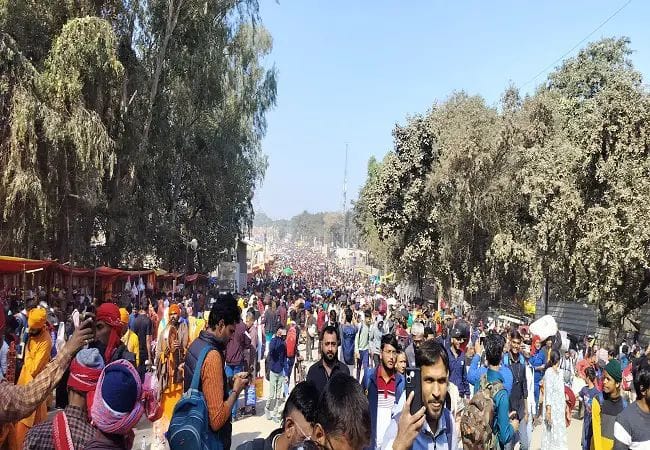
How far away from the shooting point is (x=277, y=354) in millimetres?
10336

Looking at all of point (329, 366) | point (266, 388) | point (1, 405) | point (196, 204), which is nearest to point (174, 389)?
point (329, 366)

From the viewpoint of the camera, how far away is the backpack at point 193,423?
10.9ft

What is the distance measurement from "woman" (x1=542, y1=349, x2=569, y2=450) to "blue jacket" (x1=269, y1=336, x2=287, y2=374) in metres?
4.58

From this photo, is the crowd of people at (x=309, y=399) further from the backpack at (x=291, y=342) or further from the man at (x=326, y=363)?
the backpack at (x=291, y=342)

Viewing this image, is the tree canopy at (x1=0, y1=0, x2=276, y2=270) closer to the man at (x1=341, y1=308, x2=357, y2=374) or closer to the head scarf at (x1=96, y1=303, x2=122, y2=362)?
the man at (x1=341, y1=308, x2=357, y2=374)

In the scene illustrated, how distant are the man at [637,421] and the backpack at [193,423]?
2.34 m

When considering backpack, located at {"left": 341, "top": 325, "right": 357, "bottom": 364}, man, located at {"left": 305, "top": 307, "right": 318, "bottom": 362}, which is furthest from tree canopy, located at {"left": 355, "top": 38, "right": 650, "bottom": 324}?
backpack, located at {"left": 341, "top": 325, "right": 357, "bottom": 364}

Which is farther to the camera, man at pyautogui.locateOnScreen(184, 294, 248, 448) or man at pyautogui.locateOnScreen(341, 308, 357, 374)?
man at pyautogui.locateOnScreen(341, 308, 357, 374)

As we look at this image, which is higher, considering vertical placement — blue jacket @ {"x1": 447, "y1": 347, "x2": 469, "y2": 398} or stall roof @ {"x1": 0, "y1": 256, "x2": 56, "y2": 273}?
stall roof @ {"x1": 0, "y1": 256, "x2": 56, "y2": 273}

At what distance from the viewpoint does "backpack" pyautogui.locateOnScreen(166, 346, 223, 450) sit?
3.31m

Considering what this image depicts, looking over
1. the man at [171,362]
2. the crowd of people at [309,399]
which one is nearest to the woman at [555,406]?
the crowd of people at [309,399]

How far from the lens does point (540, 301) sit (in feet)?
90.7

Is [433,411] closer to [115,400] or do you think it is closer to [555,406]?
[115,400]

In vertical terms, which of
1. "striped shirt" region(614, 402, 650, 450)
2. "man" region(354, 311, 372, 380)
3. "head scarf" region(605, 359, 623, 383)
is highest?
"head scarf" region(605, 359, 623, 383)
